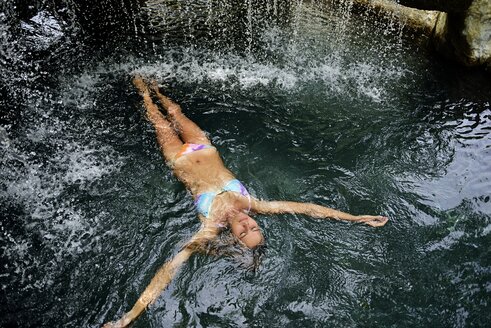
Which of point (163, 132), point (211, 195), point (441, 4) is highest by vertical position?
point (441, 4)

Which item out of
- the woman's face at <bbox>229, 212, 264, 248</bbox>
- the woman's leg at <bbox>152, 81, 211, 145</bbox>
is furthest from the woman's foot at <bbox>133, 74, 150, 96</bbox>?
the woman's face at <bbox>229, 212, 264, 248</bbox>

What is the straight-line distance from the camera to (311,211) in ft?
17.3

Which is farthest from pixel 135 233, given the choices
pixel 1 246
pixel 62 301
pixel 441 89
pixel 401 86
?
pixel 441 89

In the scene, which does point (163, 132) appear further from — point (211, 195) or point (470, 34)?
point (470, 34)

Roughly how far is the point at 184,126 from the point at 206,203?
148cm

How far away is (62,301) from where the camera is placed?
4422 millimetres

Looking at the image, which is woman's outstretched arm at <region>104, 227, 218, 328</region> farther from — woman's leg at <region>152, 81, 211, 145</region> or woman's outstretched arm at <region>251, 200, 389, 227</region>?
woman's leg at <region>152, 81, 211, 145</region>

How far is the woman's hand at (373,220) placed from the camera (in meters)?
5.16

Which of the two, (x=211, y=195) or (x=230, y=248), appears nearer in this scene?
(x=230, y=248)

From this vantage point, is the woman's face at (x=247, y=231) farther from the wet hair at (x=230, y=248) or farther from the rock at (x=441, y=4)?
the rock at (x=441, y=4)

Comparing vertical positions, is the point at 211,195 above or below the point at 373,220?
above

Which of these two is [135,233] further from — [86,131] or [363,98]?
[363,98]

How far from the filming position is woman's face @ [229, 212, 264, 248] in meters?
4.69

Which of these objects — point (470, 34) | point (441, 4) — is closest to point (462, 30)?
point (470, 34)
